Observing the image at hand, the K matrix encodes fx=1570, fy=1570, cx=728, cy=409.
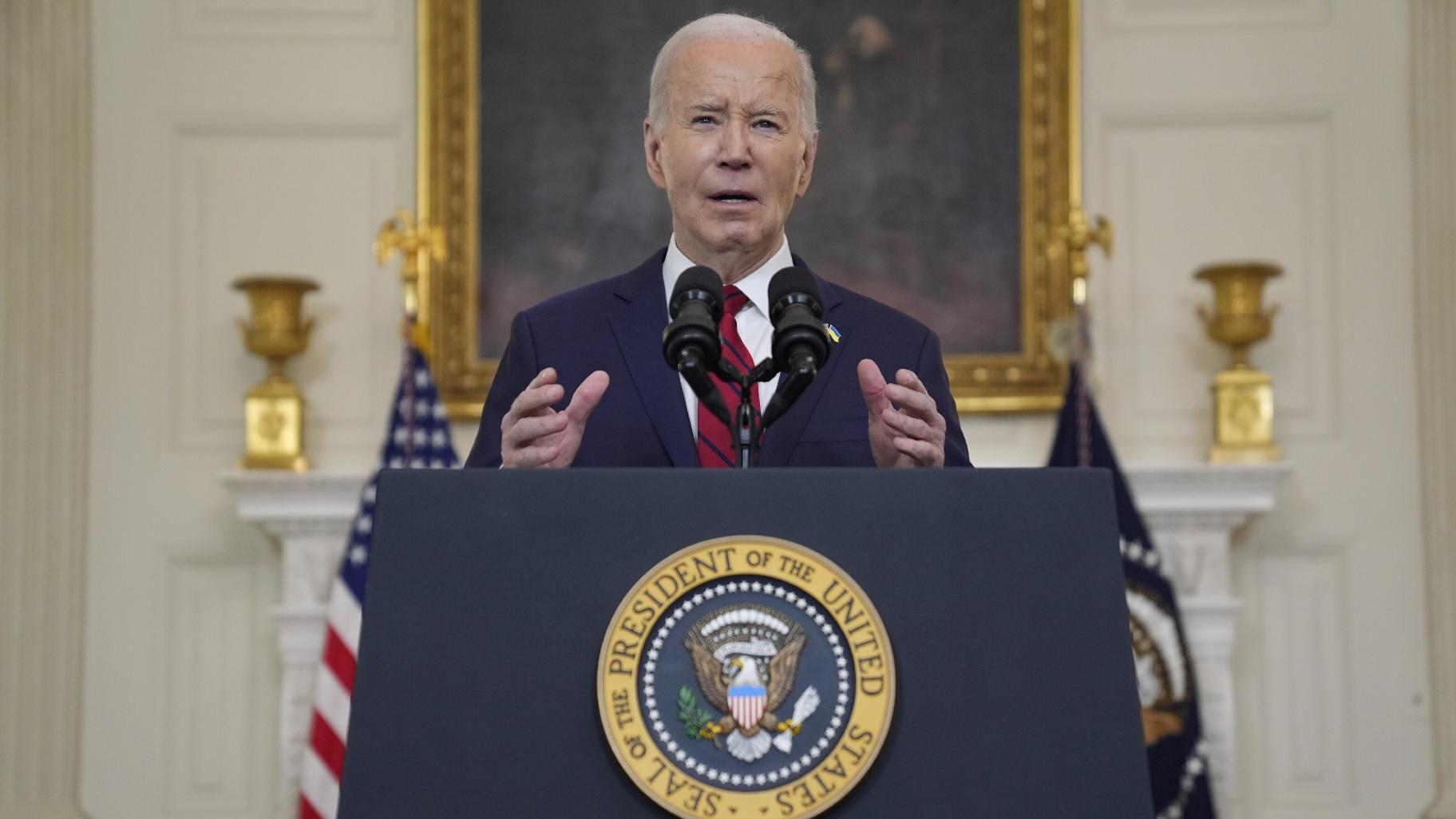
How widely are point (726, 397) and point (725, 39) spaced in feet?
1.67

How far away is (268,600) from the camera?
17.1 feet

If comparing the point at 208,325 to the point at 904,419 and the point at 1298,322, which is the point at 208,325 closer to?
the point at 1298,322

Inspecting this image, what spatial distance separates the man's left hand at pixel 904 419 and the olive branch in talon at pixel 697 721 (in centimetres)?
49

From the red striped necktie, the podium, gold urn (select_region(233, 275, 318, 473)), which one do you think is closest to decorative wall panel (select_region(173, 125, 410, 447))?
gold urn (select_region(233, 275, 318, 473))

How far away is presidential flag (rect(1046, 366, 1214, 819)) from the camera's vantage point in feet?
15.1

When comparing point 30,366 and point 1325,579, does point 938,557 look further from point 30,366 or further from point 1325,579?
point 30,366

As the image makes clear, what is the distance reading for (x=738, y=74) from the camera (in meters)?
2.18

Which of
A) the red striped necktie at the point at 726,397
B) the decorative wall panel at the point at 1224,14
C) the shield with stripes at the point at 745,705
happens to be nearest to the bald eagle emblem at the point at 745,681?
the shield with stripes at the point at 745,705

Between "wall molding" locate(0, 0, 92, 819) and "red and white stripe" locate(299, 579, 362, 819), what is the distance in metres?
1.05

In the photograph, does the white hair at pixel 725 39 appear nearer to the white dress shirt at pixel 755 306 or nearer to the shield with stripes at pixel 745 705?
the white dress shirt at pixel 755 306

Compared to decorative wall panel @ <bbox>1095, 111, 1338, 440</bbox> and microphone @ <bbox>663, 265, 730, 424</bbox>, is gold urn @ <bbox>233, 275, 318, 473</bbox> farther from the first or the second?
microphone @ <bbox>663, 265, 730, 424</bbox>

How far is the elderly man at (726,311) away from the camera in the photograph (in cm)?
204

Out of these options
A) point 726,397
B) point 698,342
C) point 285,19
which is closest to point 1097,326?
point 285,19

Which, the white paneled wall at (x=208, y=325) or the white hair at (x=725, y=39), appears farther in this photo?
the white paneled wall at (x=208, y=325)
